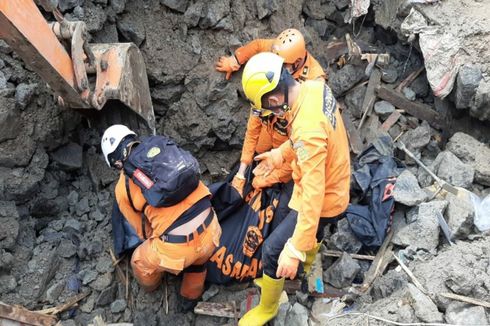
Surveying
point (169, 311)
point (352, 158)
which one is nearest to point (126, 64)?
point (169, 311)

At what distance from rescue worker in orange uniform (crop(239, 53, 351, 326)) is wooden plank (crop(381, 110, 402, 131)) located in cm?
258

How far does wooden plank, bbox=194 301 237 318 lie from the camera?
5.07m

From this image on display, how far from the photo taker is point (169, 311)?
519 cm

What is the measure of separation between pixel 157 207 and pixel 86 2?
7.79ft

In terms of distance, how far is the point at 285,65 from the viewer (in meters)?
5.74

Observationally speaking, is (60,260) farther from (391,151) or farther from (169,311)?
(391,151)

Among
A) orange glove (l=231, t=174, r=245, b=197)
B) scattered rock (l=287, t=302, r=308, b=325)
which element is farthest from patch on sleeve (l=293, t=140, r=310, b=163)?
orange glove (l=231, t=174, r=245, b=197)

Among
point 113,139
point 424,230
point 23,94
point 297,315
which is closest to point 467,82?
point 424,230

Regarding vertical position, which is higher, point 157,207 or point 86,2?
point 86,2

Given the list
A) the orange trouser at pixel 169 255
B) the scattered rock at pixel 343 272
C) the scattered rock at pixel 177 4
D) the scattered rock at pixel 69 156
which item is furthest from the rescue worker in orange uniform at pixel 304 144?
the scattered rock at pixel 177 4

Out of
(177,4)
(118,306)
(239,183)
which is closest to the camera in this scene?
(118,306)

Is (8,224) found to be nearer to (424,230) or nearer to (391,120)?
(424,230)

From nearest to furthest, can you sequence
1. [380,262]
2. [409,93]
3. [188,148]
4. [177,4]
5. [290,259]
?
[290,259] < [380,262] < [177,4] < [188,148] < [409,93]

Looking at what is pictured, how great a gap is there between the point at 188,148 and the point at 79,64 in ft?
6.94
